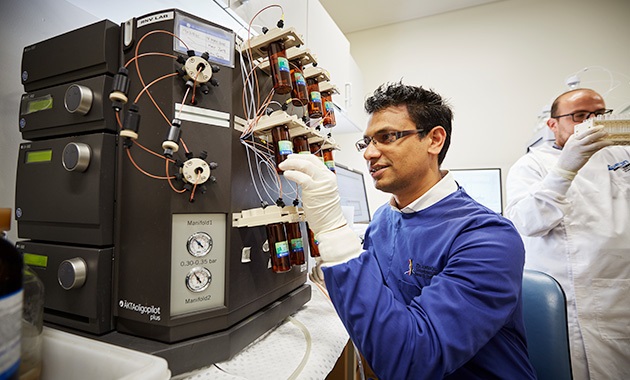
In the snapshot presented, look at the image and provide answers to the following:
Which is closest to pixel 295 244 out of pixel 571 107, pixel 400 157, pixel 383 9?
pixel 400 157

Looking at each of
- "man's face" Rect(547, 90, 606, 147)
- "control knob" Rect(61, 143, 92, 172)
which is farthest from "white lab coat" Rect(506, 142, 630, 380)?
"control knob" Rect(61, 143, 92, 172)

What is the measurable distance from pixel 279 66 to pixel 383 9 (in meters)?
2.48

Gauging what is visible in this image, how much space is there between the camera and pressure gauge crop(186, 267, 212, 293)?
623mm

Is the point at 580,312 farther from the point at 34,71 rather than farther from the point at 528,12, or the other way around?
the point at 528,12

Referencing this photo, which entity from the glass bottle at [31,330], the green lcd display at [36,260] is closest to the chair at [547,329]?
the glass bottle at [31,330]

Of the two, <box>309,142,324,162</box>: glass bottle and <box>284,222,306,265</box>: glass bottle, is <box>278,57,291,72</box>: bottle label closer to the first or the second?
<box>309,142,324,162</box>: glass bottle

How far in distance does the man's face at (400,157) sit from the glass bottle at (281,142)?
0.30 m

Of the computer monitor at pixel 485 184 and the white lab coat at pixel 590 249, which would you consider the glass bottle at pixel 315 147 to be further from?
the computer monitor at pixel 485 184

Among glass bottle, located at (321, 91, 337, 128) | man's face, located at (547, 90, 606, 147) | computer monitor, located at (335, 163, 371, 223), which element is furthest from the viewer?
computer monitor, located at (335, 163, 371, 223)

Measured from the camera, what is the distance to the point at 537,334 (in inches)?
36.1

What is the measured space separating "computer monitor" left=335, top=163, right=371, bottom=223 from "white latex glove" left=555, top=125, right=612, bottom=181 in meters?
1.16

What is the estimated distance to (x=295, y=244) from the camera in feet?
2.72

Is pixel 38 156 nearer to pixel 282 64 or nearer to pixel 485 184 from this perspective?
pixel 282 64

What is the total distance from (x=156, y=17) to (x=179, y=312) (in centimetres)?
67
